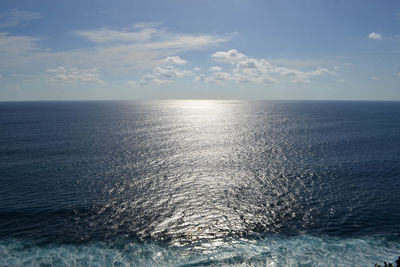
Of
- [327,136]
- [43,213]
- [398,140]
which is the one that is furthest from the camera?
[327,136]

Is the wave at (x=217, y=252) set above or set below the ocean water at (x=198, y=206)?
below

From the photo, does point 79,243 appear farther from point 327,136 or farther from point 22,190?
point 327,136

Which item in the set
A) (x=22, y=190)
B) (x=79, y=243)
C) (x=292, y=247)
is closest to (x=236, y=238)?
(x=292, y=247)

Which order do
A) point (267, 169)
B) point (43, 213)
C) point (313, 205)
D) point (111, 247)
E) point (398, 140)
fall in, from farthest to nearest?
point (398, 140) → point (267, 169) → point (313, 205) → point (43, 213) → point (111, 247)

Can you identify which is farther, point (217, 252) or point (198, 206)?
point (198, 206)

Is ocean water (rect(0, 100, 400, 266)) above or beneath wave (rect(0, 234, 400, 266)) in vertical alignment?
above

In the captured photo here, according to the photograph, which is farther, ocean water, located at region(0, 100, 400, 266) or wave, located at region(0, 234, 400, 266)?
ocean water, located at region(0, 100, 400, 266)

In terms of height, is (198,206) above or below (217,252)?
above

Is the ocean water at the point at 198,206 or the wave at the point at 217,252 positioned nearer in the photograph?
the wave at the point at 217,252
